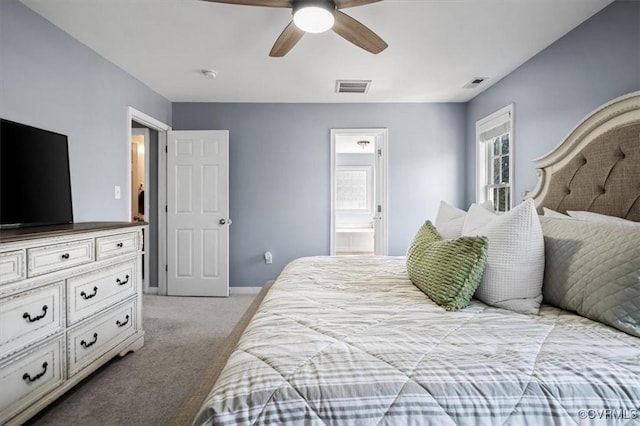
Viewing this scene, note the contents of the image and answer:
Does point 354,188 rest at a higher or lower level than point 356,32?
lower

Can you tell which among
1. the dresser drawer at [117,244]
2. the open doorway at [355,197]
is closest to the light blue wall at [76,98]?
the dresser drawer at [117,244]

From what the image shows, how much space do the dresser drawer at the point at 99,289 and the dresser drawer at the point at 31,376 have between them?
180 millimetres

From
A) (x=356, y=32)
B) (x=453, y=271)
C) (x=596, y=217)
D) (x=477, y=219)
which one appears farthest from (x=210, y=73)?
(x=596, y=217)

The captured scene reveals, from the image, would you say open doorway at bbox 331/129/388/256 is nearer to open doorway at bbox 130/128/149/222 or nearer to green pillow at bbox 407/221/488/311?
open doorway at bbox 130/128/149/222

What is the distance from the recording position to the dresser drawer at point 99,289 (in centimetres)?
188

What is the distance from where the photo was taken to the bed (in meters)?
0.76

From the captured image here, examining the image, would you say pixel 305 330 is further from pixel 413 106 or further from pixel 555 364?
pixel 413 106

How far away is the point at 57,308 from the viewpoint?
5.80 ft

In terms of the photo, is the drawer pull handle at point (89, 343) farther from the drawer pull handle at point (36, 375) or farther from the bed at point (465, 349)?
the bed at point (465, 349)

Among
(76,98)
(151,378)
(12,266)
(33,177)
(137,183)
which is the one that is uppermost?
(76,98)

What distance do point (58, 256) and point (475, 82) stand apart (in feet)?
12.6

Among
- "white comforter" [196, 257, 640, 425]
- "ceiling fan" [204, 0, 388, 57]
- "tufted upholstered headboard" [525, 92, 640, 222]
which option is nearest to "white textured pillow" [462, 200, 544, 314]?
"white comforter" [196, 257, 640, 425]

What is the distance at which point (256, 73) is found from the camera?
3270 mm

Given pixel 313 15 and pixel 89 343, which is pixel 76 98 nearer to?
pixel 89 343
